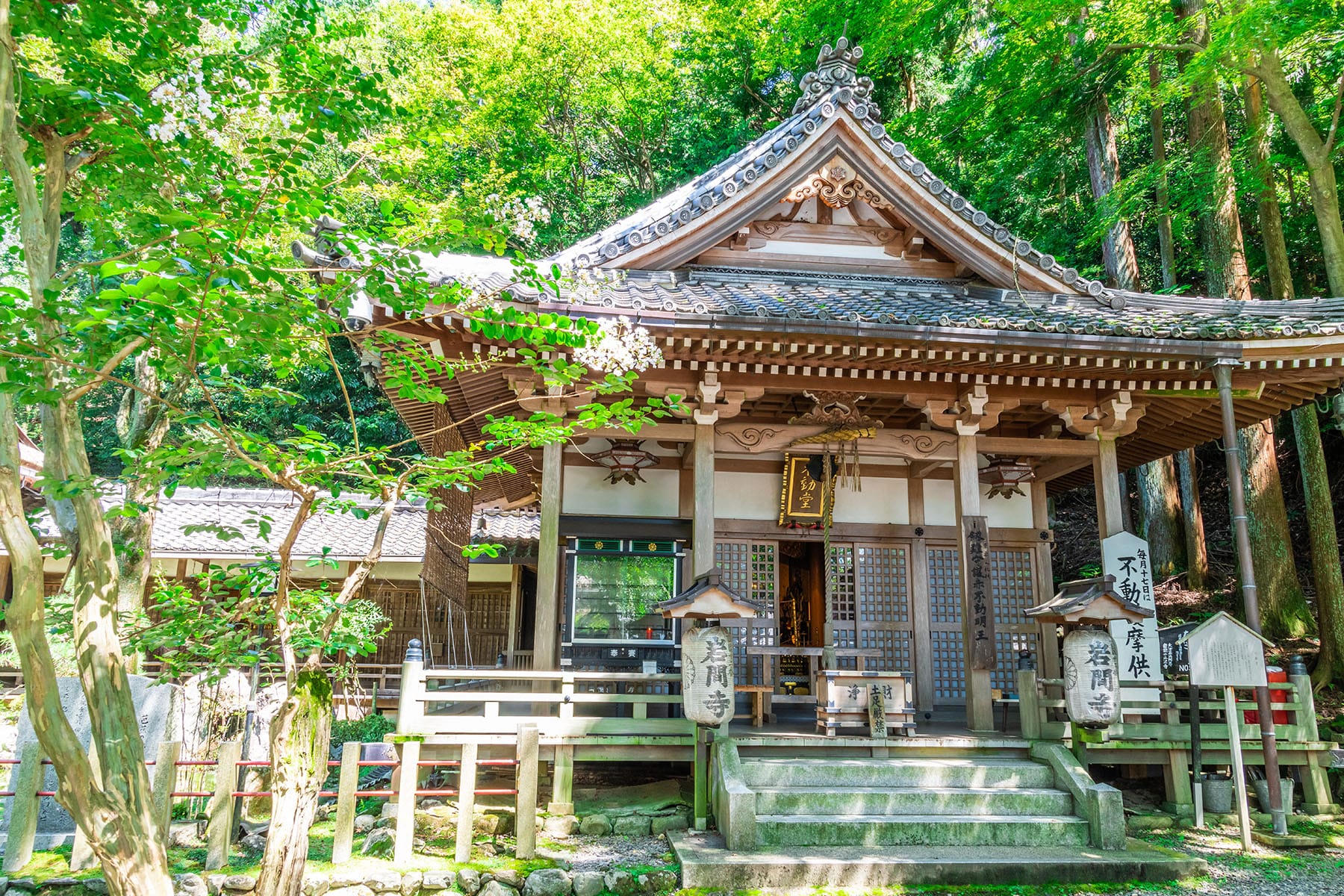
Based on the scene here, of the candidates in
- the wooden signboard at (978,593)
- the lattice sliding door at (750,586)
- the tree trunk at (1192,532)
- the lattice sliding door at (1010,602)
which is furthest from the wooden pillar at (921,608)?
the tree trunk at (1192,532)

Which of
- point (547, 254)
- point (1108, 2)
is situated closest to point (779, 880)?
point (1108, 2)

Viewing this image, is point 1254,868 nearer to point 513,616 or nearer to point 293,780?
point 293,780

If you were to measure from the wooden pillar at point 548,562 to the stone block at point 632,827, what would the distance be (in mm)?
1485

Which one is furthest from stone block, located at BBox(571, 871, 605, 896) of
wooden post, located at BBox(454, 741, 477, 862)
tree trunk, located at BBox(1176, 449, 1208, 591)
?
tree trunk, located at BBox(1176, 449, 1208, 591)

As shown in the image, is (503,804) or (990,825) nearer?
(990,825)

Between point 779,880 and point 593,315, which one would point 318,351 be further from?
point 779,880

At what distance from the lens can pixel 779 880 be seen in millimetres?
5652

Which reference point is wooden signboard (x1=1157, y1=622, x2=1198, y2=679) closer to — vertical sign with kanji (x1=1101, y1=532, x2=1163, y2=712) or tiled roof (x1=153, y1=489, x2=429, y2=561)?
vertical sign with kanji (x1=1101, y1=532, x2=1163, y2=712)

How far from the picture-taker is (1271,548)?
38.9 feet

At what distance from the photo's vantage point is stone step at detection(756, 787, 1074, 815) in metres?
6.50

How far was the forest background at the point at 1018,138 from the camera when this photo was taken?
11414mm

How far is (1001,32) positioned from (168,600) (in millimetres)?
16193

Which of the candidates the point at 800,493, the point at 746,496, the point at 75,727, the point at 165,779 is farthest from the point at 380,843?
the point at 800,493

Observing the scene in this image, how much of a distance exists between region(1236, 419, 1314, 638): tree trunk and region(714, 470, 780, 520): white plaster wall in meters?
6.97
